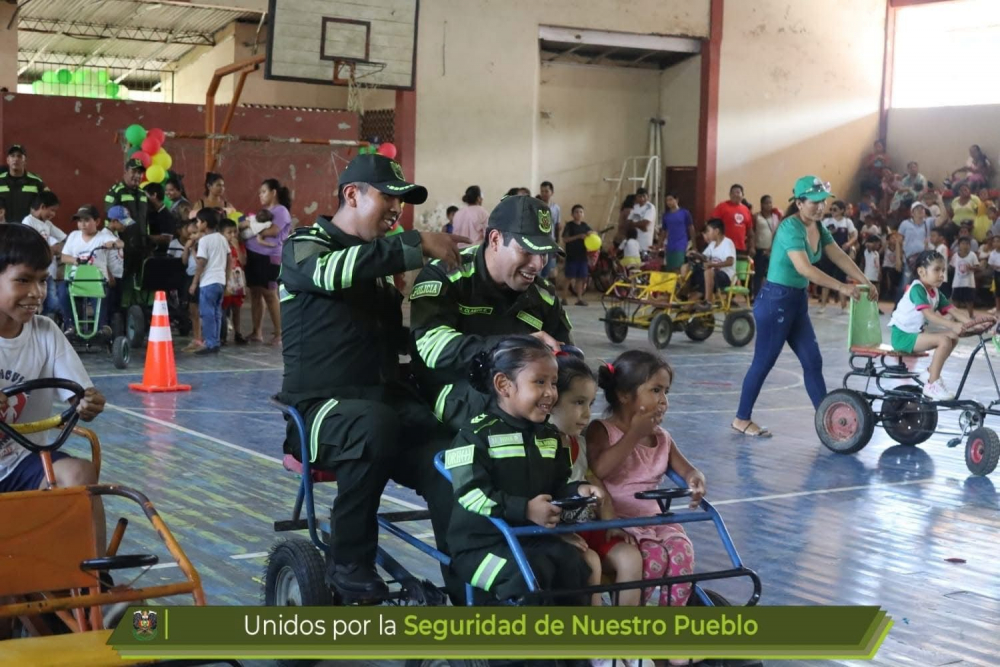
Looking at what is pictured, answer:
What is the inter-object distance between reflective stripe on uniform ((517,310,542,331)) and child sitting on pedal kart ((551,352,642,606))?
0.40 meters

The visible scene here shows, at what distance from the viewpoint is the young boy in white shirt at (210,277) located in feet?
43.3

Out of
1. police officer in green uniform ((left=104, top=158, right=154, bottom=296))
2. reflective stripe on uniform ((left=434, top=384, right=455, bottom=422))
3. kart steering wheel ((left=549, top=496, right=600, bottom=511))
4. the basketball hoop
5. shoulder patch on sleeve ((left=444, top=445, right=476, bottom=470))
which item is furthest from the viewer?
the basketball hoop

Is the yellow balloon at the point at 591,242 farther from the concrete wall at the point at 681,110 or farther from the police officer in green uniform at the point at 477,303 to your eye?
the police officer in green uniform at the point at 477,303

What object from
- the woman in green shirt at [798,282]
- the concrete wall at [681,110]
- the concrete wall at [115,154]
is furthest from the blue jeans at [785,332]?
the concrete wall at [681,110]

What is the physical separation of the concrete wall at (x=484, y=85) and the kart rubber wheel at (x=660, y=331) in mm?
8182

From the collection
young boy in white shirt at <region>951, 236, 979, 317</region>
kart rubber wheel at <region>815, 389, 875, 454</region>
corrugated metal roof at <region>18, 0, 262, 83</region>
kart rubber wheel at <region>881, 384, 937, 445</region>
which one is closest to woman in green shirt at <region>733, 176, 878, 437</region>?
kart rubber wheel at <region>815, 389, 875, 454</region>

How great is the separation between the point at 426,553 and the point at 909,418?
5.80m

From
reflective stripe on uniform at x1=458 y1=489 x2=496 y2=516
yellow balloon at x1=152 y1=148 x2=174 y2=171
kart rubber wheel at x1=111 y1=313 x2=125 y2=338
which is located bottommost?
kart rubber wheel at x1=111 y1=313 x2=125 y2=338

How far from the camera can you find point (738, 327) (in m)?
16.0

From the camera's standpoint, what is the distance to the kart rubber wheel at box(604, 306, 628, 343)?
1589 cm

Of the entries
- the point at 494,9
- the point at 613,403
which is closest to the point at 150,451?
the point at 613,403

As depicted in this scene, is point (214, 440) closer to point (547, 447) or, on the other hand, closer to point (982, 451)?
point (982, 451)

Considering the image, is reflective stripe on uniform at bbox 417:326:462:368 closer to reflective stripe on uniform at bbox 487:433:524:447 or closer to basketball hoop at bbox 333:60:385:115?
reflective stripe on uniform at bbox 487:433:524:447

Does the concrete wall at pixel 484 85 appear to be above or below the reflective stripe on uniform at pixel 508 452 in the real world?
above
